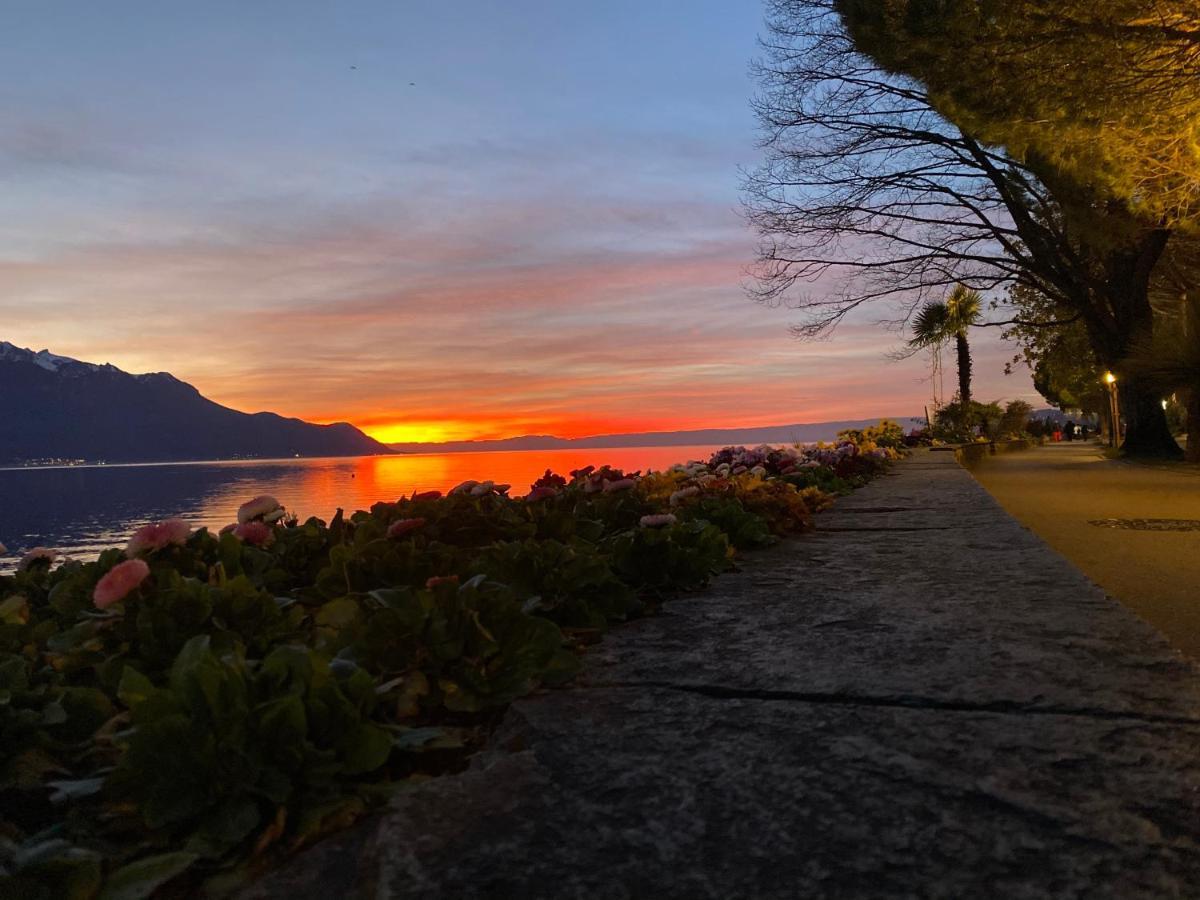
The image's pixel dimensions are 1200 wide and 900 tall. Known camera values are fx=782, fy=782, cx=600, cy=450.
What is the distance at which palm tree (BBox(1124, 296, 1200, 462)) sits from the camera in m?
13.4

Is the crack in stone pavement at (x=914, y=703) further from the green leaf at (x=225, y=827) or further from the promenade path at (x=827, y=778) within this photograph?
the green leaf at (x=225, y=827)

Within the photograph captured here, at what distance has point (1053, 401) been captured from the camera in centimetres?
5641

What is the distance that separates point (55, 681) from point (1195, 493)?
436 inches

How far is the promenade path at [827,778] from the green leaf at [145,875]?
132 millimetres

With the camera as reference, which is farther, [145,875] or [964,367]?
[964,367]

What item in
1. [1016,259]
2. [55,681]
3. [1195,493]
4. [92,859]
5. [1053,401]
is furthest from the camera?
[1053,401]

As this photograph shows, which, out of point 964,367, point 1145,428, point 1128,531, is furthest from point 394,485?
point 1128,531

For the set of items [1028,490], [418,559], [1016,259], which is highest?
[1016,259]

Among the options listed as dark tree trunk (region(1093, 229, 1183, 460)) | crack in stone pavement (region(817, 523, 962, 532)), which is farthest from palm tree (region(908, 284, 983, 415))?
crack in stone pavement (region(817, 523, 962, 532))

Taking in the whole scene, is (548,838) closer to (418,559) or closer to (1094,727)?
(1094,727)

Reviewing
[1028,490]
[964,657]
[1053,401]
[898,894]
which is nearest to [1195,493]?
[1028,490]

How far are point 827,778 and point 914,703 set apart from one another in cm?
42

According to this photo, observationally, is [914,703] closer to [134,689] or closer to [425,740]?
[425,740]

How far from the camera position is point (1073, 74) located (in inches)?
340
